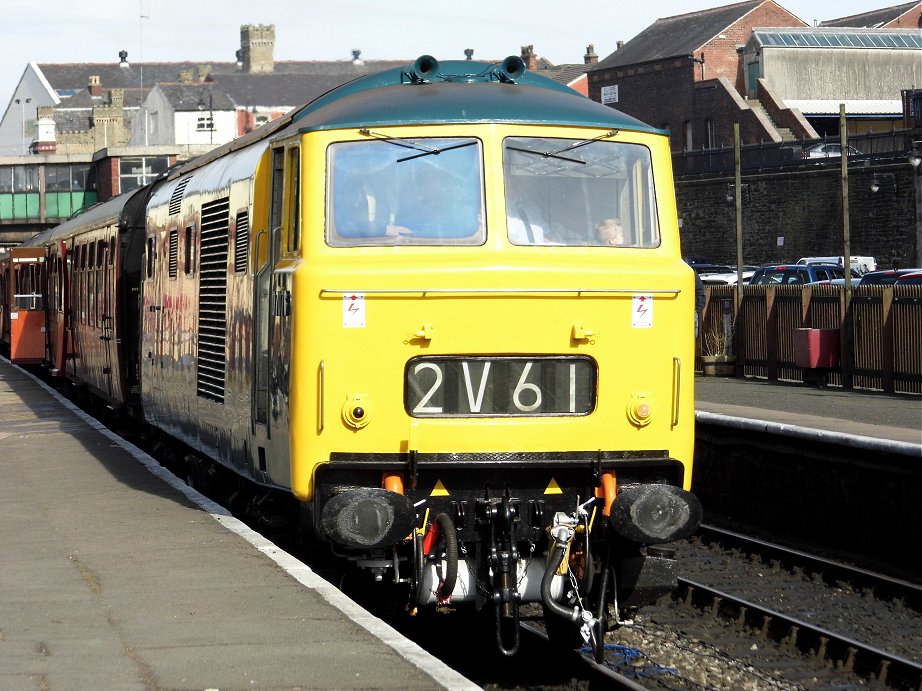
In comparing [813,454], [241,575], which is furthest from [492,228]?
[813,454]

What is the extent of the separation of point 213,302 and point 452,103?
2.98m

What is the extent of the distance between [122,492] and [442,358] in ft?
16.7

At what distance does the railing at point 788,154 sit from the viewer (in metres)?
44.8

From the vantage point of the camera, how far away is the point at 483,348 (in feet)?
26.2

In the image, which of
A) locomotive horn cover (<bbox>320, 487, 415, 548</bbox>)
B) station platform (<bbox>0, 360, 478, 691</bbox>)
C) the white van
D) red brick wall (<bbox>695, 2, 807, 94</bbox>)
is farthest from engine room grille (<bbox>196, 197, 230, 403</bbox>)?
red brick wall (<bbox>695, 2, 807, 94</bbox>)

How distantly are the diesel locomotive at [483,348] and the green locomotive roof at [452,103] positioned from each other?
0.7 inches

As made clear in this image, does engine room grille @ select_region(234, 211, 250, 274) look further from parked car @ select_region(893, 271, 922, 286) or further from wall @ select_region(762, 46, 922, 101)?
wall @ select_region(762, 46, 922, 101)

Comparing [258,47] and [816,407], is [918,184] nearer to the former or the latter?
[816,407]

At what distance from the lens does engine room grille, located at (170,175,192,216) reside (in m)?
12.1

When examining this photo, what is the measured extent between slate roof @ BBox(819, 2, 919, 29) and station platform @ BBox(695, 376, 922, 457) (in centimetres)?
5237

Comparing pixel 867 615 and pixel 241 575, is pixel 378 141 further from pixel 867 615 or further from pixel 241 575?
pixel 867 615

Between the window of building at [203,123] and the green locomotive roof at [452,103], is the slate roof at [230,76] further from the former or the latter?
the green locomotive roof at [452,103]

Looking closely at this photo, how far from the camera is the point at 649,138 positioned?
28.4 feet

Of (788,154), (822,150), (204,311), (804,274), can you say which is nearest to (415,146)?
(204,311)
